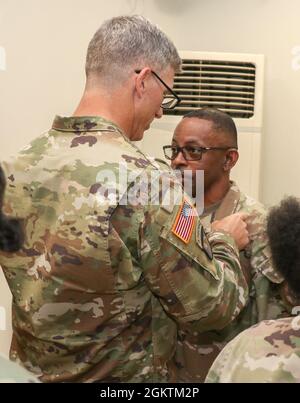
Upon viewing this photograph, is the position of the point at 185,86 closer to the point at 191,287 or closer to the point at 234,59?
the point at 234,59

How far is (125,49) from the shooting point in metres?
1.40

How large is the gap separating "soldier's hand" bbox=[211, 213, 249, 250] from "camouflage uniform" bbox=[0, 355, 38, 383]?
29.4 inches

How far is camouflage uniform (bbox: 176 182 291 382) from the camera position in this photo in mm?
1545

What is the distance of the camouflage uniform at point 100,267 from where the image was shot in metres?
1.24

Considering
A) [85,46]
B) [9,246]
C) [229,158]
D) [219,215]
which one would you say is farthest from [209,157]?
[9,246]

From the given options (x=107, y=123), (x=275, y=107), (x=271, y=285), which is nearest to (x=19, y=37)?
(x=275, y=107)

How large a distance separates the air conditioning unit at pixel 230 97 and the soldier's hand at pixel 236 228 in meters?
0.93

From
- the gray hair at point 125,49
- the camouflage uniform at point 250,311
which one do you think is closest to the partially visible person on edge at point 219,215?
the camouflage uniform at point 250,311

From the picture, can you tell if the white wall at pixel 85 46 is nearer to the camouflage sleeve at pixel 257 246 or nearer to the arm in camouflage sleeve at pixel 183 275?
the camouflage sleeve at pixel 257 246

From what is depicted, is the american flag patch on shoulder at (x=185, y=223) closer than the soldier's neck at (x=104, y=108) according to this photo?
Yes

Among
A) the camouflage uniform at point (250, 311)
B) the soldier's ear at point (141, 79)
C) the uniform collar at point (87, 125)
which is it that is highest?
the soldier's ear at point (141, 79)

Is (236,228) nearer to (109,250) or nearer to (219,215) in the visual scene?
(219,215)

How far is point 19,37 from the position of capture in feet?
8.32

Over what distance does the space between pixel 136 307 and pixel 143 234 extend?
174 millimetres
